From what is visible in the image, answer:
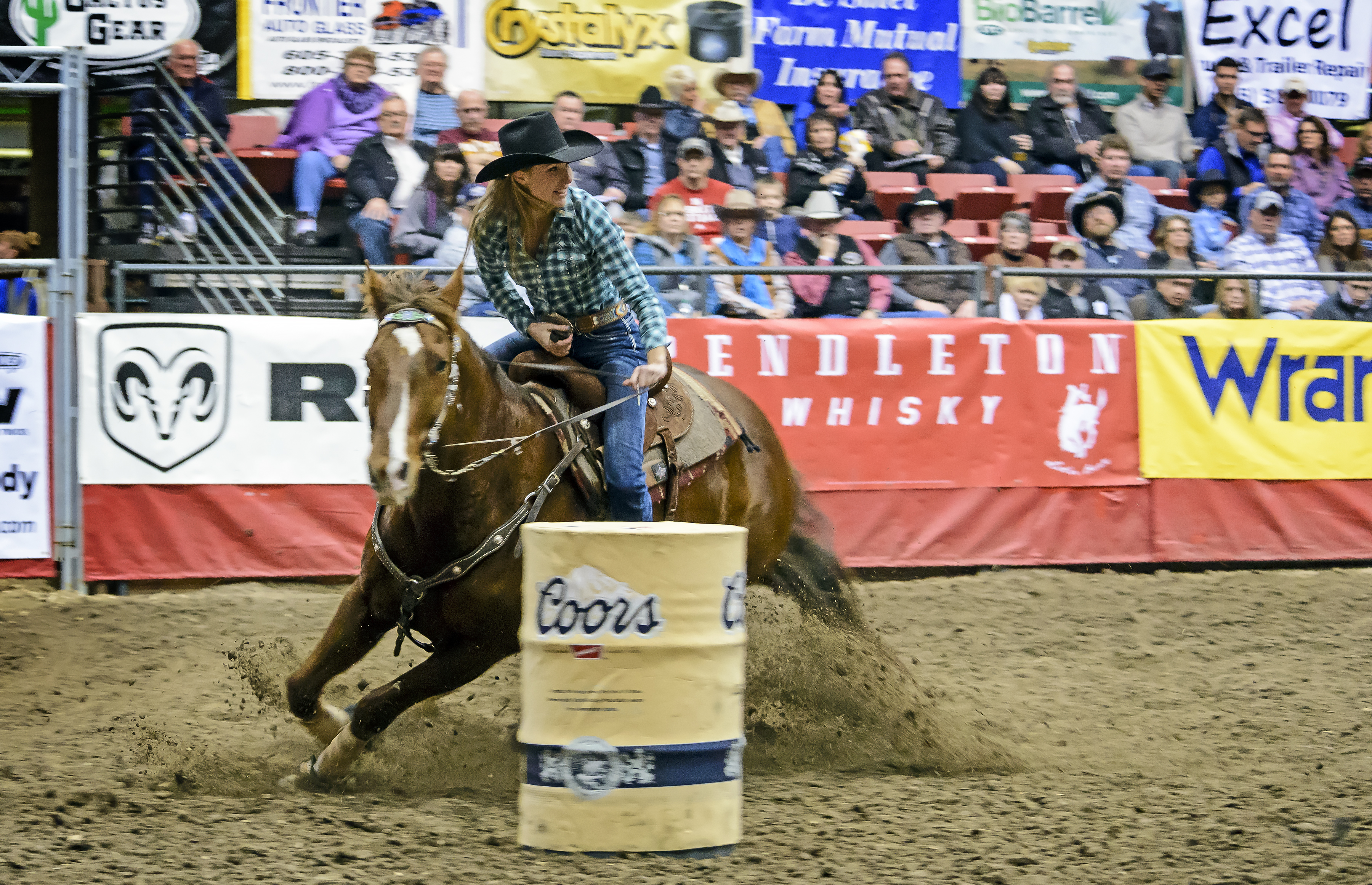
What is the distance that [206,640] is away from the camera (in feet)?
23.3

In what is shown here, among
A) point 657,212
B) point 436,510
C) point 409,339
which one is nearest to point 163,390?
point 657,212

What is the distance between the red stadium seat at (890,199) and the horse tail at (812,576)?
5461 millimetres

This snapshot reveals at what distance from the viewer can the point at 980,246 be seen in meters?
11.2

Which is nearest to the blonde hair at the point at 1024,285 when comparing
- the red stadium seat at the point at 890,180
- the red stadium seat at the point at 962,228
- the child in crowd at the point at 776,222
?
the child in crowd at the point at 776,222

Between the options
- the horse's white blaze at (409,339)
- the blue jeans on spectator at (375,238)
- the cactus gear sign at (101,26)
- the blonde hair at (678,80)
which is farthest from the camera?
the blonde hair at (678,80)

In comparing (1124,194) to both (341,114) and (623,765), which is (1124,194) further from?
(623,765)

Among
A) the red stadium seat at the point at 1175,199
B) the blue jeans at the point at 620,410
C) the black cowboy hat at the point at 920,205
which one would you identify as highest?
the red stadium seat at the point at 1175,199

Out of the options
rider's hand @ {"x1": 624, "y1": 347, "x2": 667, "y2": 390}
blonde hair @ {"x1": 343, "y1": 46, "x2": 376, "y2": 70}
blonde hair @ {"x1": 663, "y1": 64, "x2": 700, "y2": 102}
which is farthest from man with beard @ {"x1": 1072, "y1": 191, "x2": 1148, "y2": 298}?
rider's hand @ {"x1": 624, "y1": 347, "x2": 667, "y2": 390}

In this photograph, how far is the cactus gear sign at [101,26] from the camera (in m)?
10.5

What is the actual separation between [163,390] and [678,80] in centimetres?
544

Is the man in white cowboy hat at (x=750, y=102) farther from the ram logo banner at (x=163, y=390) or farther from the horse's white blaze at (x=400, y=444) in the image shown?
the horse's white blaze at (x=400, y=444)

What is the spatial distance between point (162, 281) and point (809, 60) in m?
6.37

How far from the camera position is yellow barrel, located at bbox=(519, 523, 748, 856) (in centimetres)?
380

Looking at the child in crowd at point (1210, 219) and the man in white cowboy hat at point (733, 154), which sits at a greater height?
the man in white cowboy hat at point (733, 154)
